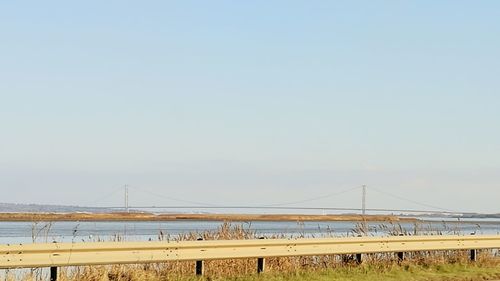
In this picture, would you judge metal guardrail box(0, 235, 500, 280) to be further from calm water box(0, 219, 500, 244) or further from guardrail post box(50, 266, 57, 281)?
calm water box(0, 219, 500, 244)

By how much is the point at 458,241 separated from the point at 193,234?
652 cm

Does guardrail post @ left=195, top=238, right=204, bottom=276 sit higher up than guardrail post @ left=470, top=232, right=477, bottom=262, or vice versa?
guardrail post @ left=195, top=238, right=204, bottom=276

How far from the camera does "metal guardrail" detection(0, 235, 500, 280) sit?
1320cm

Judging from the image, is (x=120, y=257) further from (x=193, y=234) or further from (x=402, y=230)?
(x=402, y=230)

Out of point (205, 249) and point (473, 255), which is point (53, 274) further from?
point (473, 255)

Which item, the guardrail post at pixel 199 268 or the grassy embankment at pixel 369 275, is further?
the guardrail post at pixel 199 268

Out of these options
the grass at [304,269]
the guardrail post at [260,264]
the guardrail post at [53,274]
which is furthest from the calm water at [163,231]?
the guardrail post at [260,264]

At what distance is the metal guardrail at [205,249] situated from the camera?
43.3 ft

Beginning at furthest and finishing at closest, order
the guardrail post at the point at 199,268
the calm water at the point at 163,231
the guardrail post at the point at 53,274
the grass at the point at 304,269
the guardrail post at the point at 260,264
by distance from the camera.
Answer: the calm water at the point at 163,231
the guardrail post at the point at 260,264
the guardrail post at the point at 199,268
the grass at the point at 304,269
the guardrail post at the point at 53,274

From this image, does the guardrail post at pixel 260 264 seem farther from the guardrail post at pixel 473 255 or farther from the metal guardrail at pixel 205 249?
the guardrail post at pixel 473 255

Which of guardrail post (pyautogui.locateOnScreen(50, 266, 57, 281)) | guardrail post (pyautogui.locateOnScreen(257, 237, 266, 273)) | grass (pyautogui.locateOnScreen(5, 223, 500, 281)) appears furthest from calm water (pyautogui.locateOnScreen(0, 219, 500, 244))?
guardrail post (pyautogui.locateOnScreen(257, 237, 266, 273))

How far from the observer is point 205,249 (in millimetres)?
15352

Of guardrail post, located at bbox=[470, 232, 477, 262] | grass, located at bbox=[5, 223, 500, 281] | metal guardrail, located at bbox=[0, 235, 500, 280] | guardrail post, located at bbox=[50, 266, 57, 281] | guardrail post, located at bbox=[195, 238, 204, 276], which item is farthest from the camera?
guardrail post, located at bbox=[470, 232, 477, 262]

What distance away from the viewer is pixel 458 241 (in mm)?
19859
